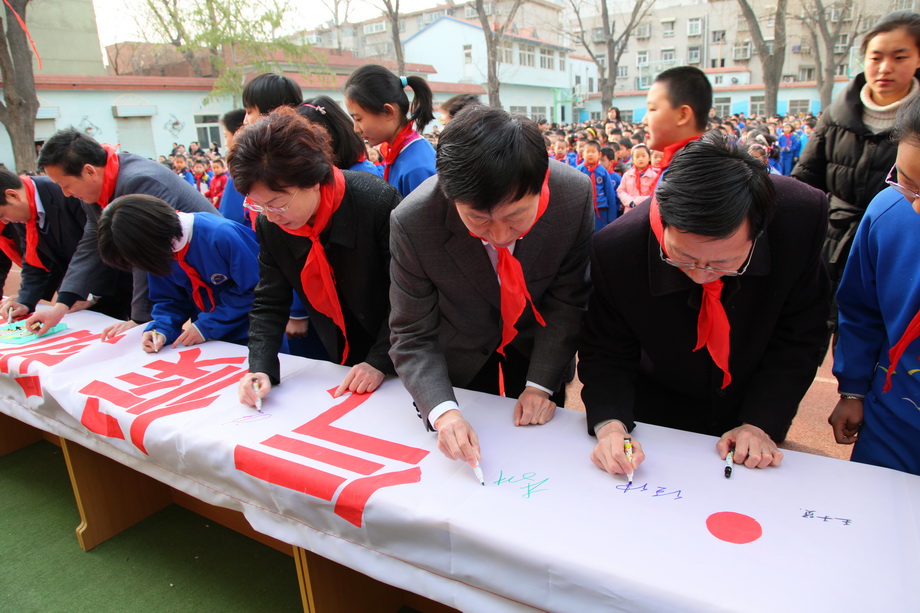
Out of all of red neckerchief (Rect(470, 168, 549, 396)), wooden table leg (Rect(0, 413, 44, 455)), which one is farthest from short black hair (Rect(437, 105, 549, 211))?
wooden table leg (Rect(0, 413, 44, 455))

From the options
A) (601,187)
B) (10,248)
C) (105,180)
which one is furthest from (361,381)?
(601,187)

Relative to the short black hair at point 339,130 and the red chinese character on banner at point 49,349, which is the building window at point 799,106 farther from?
the red chinese character on banner at point 49,349

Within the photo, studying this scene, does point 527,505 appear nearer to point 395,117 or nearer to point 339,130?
point 339,130

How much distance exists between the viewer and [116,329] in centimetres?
222

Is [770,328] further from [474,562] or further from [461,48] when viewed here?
[461,48]

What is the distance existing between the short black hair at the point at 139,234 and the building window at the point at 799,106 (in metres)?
31.6

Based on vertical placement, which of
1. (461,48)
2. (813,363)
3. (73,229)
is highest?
(461,48)

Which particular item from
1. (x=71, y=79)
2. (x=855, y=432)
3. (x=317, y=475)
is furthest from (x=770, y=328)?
(x=71, y=79)

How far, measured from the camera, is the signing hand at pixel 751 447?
109cm

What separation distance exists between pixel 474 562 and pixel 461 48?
2733cm

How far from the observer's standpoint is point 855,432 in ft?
4.34

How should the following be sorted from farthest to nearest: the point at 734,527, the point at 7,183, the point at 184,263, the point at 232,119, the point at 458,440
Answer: the point at 232,119 < the point at 7,183 < the point at 184,263 < the point at 458,440 < the point at 734,527

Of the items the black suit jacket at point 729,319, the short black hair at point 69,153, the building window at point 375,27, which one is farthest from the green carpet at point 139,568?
the building window at point 375,27

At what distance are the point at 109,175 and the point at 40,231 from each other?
0.74m
